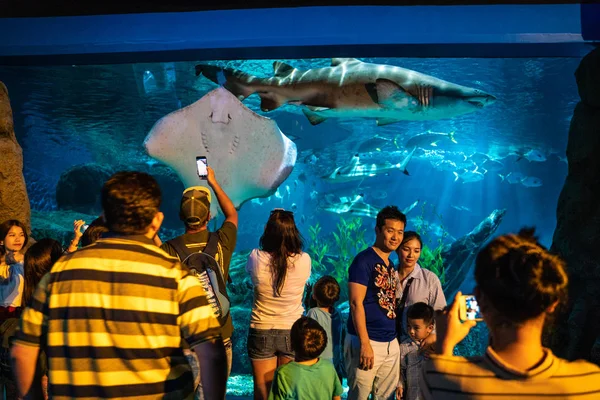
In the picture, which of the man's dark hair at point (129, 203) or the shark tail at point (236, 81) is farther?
the shark tail at point (236, 81)

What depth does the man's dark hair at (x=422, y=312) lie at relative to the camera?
393 centimetres

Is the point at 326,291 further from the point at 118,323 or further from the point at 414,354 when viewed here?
the point at 118,323

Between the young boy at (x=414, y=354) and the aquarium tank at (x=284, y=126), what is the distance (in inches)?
150

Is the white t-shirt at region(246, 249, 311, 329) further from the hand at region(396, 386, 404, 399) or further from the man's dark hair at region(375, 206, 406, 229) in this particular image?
the hand at region(396, 386, 404, 399)

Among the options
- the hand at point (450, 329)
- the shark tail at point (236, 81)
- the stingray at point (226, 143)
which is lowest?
the hand at point (450, 329)

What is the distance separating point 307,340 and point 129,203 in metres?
1.75

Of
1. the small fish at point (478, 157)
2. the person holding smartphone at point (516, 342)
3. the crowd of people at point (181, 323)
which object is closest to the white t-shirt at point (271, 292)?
the crowd of people at point (181, 323)

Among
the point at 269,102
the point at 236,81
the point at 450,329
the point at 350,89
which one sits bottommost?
the point at 450,329

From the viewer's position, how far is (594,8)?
242 inches

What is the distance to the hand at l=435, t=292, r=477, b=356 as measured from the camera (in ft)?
5.54

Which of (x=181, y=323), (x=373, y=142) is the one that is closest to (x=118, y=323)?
(x=181, y=323)

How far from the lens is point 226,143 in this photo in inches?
304

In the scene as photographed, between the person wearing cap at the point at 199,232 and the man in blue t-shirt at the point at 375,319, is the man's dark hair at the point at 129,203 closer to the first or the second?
the person wearing cap at the point at 199,232

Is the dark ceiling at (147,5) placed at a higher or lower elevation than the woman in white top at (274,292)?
higher
